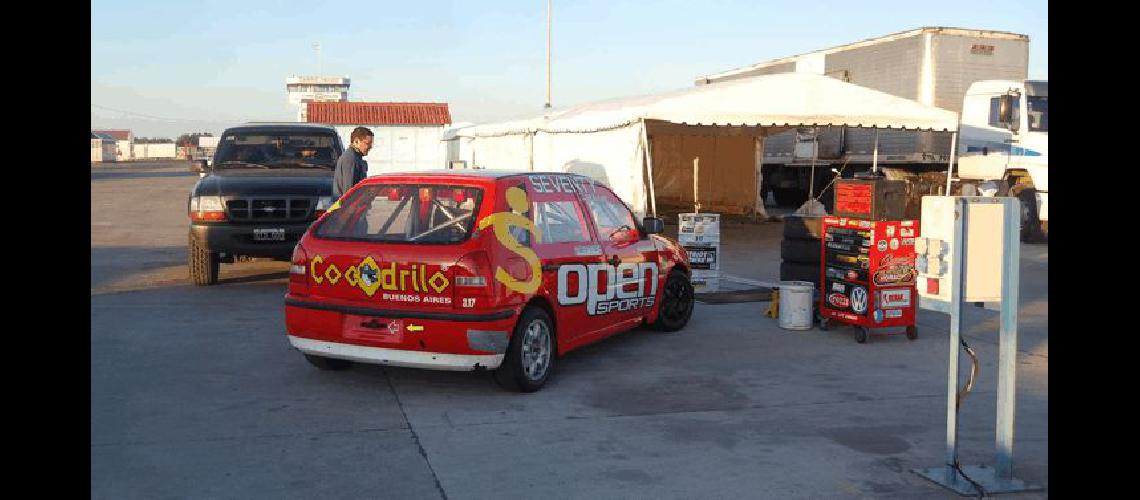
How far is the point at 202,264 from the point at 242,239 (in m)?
0.69

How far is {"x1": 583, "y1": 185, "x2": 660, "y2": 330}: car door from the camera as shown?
7730 millimetres

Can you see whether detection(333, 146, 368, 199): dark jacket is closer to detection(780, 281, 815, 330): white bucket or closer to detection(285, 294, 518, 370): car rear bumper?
detection(285, 294, 518, 370): car rear bumper

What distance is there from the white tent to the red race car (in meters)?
7.60

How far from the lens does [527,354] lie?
6.67 metres

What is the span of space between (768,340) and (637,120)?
700 centimetres

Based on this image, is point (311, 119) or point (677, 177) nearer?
point (677, 177)

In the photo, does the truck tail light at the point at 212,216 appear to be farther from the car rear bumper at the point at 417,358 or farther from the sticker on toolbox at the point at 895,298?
the sticker on toolbox at the point at 895,298

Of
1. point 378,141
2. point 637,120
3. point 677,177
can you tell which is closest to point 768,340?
point 637,120

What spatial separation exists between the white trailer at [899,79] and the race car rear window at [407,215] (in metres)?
12.0

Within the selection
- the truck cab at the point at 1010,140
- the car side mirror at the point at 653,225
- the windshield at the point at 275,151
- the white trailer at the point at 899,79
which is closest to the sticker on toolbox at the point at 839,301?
the car side mirror at the point at 653,225

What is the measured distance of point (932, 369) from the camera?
24.9ft

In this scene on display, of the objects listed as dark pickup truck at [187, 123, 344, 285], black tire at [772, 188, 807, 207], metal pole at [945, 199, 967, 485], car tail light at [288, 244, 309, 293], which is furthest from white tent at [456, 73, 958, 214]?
metal pole at [945, 199, 967, 485]

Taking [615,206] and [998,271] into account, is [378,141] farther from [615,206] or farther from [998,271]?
[998,271]

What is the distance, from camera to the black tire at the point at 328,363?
23.2 ft
